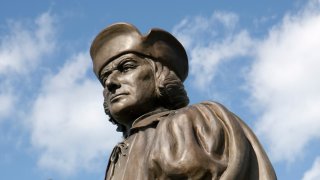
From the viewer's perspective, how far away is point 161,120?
502cm

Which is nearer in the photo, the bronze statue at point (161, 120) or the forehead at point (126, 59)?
the bronze statue at point (161, 120)

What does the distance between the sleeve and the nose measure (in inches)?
20.9

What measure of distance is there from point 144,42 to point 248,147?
44.9 inches

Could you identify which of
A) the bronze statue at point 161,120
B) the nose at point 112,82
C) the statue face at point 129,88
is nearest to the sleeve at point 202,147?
the bronze statue at point 161,120

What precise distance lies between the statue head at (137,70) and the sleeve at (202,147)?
0.38 metres

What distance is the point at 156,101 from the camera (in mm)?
5340

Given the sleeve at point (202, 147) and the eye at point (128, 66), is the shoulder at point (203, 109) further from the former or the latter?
the eye at point (128, 66)


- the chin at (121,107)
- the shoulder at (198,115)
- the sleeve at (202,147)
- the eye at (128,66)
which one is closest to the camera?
the sleeve at (202,147)

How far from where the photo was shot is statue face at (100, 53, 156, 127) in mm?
5246

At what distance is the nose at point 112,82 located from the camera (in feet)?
17.5

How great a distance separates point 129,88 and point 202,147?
82 cm

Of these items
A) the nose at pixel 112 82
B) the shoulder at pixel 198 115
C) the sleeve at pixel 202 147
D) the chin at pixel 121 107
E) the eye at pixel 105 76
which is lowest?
the sleeve at pixel 202 147

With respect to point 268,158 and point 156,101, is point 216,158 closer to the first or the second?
point 268,158

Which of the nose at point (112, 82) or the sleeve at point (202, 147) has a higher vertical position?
the nose at point (112, 82)
